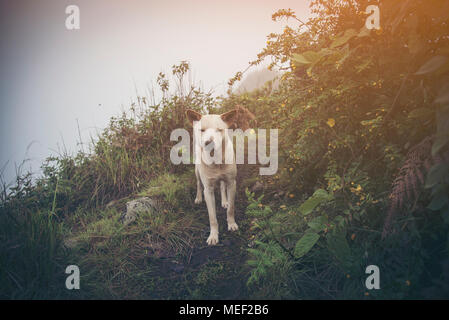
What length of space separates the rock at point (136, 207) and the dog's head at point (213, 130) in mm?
1248

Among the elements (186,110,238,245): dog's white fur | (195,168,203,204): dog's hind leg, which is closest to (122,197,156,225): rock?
(195,168,203,204): dog's hind leg

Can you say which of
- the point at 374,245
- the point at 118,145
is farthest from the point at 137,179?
the point at 374,245

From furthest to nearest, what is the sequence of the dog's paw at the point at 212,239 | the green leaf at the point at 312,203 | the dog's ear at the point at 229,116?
the dog's ear at the point at 229,116 < the dog's paw at the point at 212,239 < the green leaf at the point at 312,203

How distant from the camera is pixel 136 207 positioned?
4.34m

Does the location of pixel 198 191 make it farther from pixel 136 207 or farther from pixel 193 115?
pixel 193 115

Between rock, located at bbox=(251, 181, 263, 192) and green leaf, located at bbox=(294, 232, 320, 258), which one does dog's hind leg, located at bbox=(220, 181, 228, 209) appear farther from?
green leaf, located at bbox=(294, 232, 320, 258)

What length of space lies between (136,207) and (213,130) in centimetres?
178

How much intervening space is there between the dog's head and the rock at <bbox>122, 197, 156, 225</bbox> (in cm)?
125

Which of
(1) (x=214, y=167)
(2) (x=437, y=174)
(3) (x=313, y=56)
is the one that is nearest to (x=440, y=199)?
(2) (x=437, y=174)

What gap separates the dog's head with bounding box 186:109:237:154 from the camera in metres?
3.79

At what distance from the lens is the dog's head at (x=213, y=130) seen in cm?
379

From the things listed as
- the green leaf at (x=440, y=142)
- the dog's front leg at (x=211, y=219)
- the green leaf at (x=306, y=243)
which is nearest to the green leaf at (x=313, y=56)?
the green leaf at (x=440, y=142)

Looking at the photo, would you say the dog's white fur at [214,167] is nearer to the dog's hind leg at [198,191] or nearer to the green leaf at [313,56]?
the dog's hind leg at [198,191]
